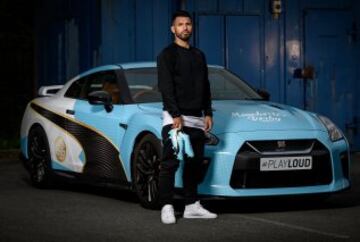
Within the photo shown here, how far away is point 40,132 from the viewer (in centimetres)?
1222

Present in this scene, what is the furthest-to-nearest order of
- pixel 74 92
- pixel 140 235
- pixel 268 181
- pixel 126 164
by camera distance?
pixel 74 92, pixel 126 164, pixel 268 181, pixel 140 235

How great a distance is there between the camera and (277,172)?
9.55 m

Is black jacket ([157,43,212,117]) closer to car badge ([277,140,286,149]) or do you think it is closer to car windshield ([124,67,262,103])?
car badge ([277,140,286,149])

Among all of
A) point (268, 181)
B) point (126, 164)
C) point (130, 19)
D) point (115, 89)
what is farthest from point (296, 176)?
point (130, 19)

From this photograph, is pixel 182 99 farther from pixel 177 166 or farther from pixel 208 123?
pixel 177 166

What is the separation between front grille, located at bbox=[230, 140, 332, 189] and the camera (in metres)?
9.48

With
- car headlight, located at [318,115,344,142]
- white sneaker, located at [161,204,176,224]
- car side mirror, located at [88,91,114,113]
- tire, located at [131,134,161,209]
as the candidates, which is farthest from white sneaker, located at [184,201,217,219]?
car side mirror, located at [88,91,114,113]

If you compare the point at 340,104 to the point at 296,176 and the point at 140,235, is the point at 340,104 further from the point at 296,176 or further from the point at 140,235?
the point at 140,235

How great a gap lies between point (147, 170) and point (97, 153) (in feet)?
3.76

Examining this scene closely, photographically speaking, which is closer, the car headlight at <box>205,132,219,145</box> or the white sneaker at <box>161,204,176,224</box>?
the white sneaker at <box>161,204,176,224</box>

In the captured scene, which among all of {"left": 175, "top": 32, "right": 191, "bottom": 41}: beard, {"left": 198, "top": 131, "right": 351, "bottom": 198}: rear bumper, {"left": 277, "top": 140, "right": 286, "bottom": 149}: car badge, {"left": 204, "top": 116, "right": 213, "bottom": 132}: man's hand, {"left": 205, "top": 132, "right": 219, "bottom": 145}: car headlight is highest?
{"left": 175, "top": 32, "right": 191, "bottom": 41}: beard

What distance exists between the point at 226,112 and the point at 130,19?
245 inches

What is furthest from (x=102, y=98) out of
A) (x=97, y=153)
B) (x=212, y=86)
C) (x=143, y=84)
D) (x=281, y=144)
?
(x=281, y=144)

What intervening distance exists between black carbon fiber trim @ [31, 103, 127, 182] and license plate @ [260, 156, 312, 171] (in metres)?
1.56
